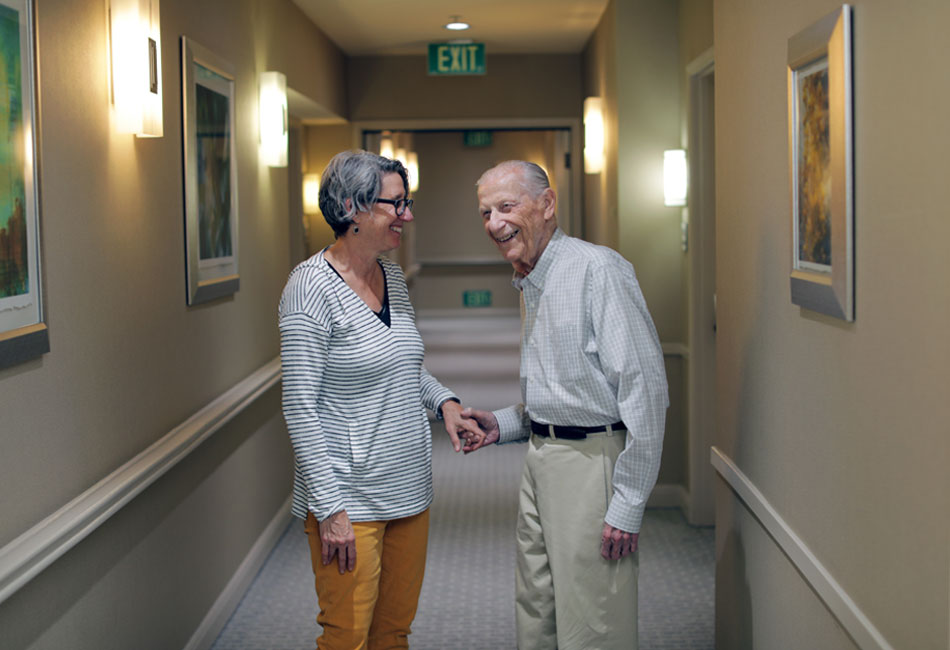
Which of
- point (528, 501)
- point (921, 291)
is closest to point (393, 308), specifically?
point (528, 501)

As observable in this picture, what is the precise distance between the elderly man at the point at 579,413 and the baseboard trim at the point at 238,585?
60.4 inches

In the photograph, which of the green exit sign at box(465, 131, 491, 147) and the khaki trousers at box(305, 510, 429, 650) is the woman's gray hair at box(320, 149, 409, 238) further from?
the green exit sign at box(465, 131, 491, 147)

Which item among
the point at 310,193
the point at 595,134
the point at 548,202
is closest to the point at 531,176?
the point at 548,202

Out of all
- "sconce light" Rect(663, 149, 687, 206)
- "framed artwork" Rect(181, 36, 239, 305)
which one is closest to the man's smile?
"framed artwork" Rect(181, 36, 239, 305)

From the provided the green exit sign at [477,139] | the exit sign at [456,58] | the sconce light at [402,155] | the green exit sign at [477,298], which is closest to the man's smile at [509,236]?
the exit sign at [456,58]

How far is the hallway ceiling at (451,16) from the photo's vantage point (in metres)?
5.51

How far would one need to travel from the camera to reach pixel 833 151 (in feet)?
6.02

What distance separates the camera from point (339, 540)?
7.29 ft

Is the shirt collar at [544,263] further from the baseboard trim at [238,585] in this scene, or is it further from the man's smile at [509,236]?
the baseboard trim at [238,585]

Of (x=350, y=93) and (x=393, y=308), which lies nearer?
(x=393, y=308)

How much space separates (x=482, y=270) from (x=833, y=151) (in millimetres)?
13232

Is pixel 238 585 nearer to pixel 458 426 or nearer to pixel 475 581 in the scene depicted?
pixel 475 581

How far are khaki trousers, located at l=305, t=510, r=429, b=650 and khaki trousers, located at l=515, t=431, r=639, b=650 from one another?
1.17ft

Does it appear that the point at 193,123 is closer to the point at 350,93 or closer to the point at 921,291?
the point at 921,291
